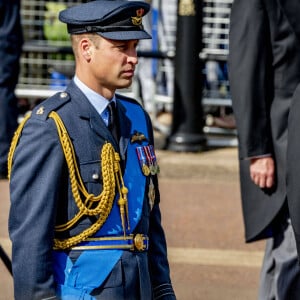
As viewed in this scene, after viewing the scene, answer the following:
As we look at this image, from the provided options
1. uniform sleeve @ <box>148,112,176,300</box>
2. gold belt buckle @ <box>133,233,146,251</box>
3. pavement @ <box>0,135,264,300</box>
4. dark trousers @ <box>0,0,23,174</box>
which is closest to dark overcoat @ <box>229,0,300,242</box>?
pavement @ <box>0,135,264,300</box>

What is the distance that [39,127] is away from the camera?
10.4ft

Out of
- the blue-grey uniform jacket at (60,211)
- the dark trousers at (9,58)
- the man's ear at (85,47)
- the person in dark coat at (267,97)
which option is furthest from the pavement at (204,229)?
the man's ear at (85,47)

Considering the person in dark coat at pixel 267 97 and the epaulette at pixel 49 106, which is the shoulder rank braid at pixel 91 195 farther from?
the person in dark coat at pixel 267 97

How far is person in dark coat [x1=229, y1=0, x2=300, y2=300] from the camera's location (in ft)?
15.9

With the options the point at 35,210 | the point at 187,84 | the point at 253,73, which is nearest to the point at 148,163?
the point at 35,210

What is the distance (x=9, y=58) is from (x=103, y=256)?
3.69 m

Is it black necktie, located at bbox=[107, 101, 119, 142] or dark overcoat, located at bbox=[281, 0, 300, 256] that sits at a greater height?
black necktie, located at bbox=[107, 101, 119, 142]

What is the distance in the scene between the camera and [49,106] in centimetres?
323

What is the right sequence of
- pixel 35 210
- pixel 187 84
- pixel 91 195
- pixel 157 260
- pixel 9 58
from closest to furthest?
pixel 35 210, pixel 91 195, pixel 157 260, pixel 9 58, pixel 187 84

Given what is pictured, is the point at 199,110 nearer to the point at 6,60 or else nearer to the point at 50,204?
the point at 6,60

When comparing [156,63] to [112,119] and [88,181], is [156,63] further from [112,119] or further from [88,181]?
[88,181]

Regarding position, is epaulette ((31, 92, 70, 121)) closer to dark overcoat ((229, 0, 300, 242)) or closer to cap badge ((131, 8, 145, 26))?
cap badge ((131, 8, 145, 26))

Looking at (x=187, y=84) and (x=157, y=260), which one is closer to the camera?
(x=157, y=260)

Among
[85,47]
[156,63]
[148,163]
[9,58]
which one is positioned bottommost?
[156,63]
